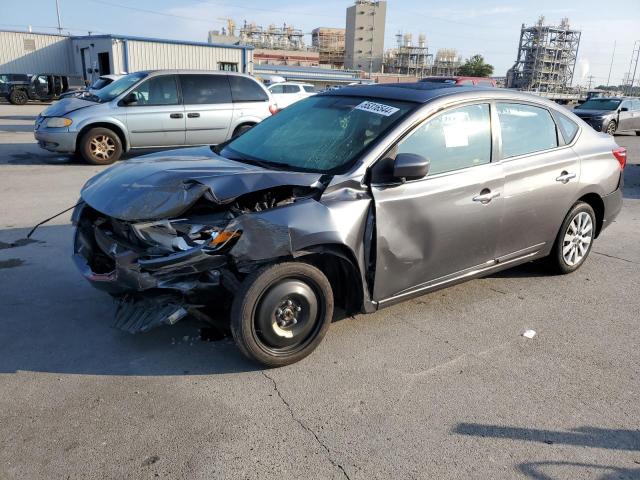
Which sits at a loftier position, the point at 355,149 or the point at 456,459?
the point at 355,149

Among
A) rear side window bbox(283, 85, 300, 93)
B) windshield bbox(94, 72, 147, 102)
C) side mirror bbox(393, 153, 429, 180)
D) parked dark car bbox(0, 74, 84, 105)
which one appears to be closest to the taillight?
side mirror bbox(393, 153, 429, 180)

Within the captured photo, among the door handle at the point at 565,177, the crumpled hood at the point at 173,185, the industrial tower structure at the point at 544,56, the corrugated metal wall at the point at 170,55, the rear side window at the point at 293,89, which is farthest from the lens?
the industrial tower structure at the point at 544,56

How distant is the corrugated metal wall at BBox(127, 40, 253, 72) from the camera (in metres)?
26.8

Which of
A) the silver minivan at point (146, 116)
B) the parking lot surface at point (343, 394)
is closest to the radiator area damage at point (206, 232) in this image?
the parking lot surface at point (343, 394)

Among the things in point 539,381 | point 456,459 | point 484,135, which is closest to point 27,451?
point 456,459

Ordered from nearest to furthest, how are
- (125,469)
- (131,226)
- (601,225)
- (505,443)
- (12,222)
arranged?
(125,469)
(505,443)
(131,226)
(601,225)
(12,222)

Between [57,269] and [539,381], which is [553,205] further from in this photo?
[57,269]

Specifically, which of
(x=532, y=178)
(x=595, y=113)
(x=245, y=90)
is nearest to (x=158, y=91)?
(x=245, y=90)

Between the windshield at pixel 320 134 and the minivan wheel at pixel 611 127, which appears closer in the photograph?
the windshield at pixel 320 134

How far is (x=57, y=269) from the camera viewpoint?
4.81 m

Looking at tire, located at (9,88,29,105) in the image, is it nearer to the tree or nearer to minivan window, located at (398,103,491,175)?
minivan window, located at (398,103,491,175)

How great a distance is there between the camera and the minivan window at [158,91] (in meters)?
10.3

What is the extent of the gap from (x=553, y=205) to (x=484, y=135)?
1.05 meters

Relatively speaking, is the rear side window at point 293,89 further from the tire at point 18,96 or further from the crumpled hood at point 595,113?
the tire at point 18,96
